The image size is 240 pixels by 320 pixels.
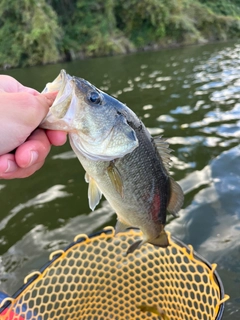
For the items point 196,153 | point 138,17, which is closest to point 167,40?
point 138,17

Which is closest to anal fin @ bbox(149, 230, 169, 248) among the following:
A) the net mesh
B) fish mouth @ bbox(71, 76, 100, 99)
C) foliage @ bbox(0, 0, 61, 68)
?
the net mesh

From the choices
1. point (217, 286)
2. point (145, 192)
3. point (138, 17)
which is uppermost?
point (145, 192)

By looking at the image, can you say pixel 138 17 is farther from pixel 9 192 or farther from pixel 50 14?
pixel 9 192

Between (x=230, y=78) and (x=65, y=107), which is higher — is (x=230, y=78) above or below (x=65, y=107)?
below

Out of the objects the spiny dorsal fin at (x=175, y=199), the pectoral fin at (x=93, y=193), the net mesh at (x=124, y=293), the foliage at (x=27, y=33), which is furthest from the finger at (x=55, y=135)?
the foliage at (x=27, y=33)

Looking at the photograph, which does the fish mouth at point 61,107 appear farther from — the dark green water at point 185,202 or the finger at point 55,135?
the dark green water at point 185,202

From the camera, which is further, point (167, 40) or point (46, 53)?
point (167, 40)
